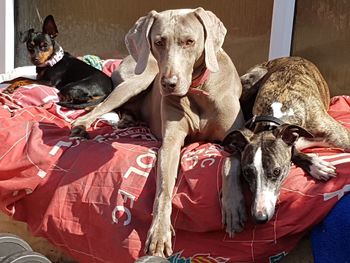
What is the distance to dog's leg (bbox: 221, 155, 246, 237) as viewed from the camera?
2.92 m

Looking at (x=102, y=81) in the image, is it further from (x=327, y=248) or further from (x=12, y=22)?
(x=327, y=248)

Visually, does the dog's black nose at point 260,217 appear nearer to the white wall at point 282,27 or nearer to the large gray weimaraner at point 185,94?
the large gray weimaraner at point 185,94

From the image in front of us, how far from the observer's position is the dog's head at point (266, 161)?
2.87 meters

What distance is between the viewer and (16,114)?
164 inches

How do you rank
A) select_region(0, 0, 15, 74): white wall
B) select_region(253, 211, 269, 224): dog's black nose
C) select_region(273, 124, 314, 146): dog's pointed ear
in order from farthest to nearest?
select_region(0, 0, 15, 74): white wall
select_region(273, 124, 314, 146): dog's pointed ear
select_region(253, 211, 269, 224): dog's black nose

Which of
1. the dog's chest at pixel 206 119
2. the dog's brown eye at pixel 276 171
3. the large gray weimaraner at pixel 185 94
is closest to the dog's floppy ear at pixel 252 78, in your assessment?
the large gray weimaraner at pixel 185 94

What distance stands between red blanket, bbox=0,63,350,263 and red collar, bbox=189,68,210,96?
355 millimetres

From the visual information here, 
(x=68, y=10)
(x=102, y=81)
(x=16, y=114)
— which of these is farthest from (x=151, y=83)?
(x=68, y=10)

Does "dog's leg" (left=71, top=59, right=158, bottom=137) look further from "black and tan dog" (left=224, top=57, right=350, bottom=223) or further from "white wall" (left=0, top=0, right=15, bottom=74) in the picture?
"white wall" (left=0, top=0, right=15, bottom=74)

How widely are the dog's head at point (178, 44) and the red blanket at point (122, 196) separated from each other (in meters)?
0.48

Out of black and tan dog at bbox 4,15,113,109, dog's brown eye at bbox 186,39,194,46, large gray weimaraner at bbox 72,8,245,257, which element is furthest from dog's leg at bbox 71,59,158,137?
dog's brown eye at bbox 186,39,194,46

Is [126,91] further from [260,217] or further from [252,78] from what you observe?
[260,217]

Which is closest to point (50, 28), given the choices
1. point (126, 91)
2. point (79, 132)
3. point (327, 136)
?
point (126, 91)

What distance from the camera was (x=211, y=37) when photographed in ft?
11.5
